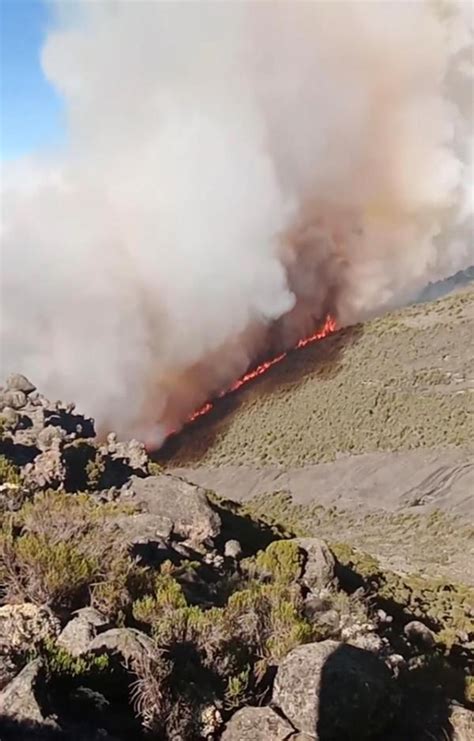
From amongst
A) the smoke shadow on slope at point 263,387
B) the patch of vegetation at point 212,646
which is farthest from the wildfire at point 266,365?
the patch of vegetation at point 212,646

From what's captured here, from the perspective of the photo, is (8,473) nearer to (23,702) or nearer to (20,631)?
(20,631)

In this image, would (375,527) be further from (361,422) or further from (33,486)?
(33,486)

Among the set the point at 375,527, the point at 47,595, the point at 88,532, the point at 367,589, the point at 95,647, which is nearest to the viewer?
the point at 95,647

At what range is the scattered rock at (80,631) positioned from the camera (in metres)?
7.27

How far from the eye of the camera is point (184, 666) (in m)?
7.50

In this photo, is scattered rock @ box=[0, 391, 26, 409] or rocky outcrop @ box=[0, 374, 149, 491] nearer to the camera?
rocky outcrop @ box=[0, 374, 149, 491]

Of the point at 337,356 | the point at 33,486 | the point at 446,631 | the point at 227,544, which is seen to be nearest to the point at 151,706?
the point at 227,544

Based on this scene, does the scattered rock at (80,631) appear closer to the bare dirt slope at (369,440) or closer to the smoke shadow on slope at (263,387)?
the bare dirt slope at (369,440)

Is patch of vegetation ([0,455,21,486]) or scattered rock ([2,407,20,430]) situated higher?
scattered rock ([2,407,20,430])

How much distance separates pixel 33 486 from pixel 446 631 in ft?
31.9

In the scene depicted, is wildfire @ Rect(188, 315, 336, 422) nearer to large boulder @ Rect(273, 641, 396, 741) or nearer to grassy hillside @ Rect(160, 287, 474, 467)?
grassy hillside @ Rect(160, 287, 474, 467)

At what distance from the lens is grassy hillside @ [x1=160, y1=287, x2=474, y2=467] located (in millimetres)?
39031

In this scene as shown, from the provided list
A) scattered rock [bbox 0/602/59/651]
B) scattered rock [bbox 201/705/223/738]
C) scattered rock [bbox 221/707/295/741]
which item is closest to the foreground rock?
scattered rock [bbox 0/602/59/651]

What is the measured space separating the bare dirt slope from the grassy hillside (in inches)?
3.6
